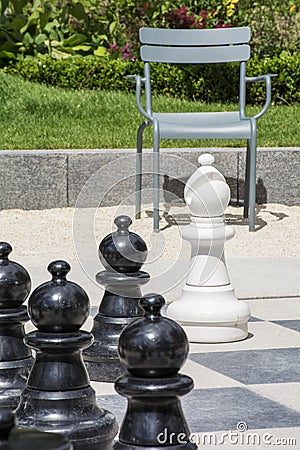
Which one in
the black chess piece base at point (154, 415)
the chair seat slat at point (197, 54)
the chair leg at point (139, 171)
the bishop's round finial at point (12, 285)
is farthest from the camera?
the chair seat slat at point (197, 54)

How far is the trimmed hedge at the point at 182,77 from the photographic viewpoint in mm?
9789

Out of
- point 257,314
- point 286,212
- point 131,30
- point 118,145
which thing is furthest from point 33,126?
point 257,314

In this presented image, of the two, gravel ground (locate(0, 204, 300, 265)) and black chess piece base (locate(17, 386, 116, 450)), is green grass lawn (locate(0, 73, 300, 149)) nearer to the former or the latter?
gravel ground (locate(0, 204, 300, 265))

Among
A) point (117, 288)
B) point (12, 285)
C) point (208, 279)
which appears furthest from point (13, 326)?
point (208, 279)

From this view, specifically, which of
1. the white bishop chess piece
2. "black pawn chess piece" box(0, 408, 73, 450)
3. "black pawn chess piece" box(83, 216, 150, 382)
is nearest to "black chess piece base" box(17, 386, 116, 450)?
"black pawn chess piece" box(0, 408, 73, 450)

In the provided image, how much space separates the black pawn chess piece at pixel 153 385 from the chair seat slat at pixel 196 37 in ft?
17.3

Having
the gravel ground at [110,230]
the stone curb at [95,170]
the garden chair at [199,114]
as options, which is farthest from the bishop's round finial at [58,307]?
the stone curb at [95,170]

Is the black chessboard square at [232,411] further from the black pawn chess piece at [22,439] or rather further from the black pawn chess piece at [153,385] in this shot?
the black pawn chess piece at [22,439]

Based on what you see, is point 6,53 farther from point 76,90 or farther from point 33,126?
point 33,126

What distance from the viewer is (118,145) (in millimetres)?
7473

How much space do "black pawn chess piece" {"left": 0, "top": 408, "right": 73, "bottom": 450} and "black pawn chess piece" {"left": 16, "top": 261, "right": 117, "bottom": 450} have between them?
0.67 metres

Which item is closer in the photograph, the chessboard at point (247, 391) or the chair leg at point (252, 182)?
the chessboard at point (247, 391)

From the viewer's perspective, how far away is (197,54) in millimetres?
7234

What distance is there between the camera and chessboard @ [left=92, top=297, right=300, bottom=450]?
2654 mm
